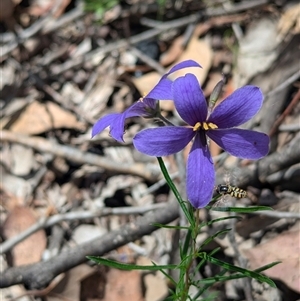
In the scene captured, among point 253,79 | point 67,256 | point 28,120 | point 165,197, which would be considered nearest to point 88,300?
point 67,256

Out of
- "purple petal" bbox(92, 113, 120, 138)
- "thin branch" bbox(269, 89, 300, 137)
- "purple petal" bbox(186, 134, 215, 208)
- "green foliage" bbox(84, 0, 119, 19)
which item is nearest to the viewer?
"purple petal" bbox(186, 134, 215, 208)

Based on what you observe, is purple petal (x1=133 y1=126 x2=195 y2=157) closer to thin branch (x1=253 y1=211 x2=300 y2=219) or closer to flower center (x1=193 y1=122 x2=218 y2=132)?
flower center (x1=193 y1=122 x2=218 y2=132)

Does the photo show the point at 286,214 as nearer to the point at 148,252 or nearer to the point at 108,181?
the point at 148,252

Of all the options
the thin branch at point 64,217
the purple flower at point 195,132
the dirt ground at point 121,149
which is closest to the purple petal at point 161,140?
the purple flower at point 195,132

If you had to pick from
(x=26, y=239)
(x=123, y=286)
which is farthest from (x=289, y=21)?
(x=26, y=239)

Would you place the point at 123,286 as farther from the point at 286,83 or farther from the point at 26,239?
the point at 286,83

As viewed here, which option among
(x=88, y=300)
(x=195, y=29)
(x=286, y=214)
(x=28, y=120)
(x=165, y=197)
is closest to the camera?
(x=286, y=214)

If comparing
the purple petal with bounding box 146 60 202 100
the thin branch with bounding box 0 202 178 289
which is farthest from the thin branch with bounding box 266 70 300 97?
the purple petal with bounding box 146 60 202 100
